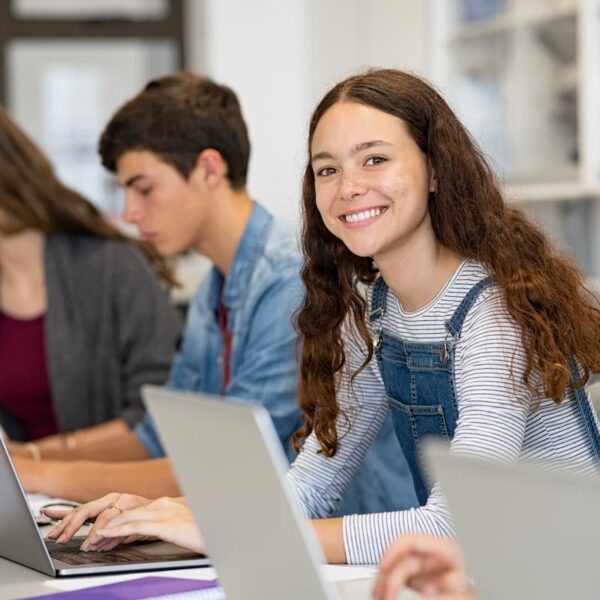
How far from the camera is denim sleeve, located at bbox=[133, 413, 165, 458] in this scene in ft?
7.91

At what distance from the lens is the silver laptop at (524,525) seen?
2.50 feet

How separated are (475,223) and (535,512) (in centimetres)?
84

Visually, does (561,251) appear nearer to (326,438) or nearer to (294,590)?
(326,438)

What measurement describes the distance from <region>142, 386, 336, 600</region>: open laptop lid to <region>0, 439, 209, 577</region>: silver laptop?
0.93 feet

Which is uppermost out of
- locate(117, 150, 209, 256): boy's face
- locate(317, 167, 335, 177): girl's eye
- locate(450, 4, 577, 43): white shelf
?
locate(450, 4, 577, 43): white shelf

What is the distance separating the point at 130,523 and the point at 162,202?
98cm

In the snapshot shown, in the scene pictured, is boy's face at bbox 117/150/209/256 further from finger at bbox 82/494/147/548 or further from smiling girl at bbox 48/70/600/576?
finger at bbox 82/494/147/548

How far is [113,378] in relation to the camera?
9.29 feet

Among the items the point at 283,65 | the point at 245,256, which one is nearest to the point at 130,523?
the point at 245,256

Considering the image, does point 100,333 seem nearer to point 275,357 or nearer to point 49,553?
point 275,357

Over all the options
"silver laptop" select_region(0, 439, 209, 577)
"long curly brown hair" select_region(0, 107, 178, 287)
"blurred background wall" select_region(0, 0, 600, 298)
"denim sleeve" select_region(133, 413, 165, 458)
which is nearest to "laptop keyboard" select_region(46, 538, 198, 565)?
"silver laptop" select_region(0, 439, 209, 577)

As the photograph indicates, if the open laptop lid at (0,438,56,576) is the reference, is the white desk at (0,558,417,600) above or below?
below

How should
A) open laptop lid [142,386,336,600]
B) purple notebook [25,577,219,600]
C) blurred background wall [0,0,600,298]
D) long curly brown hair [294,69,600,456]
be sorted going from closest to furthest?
open laptop lid [142,386,336,600], purple notebook [25,577,219,600], long curly brown hair [294,69,600,456], blurred background wall [0,0,600,298]

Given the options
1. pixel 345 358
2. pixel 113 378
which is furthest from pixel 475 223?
pixel 113 378
